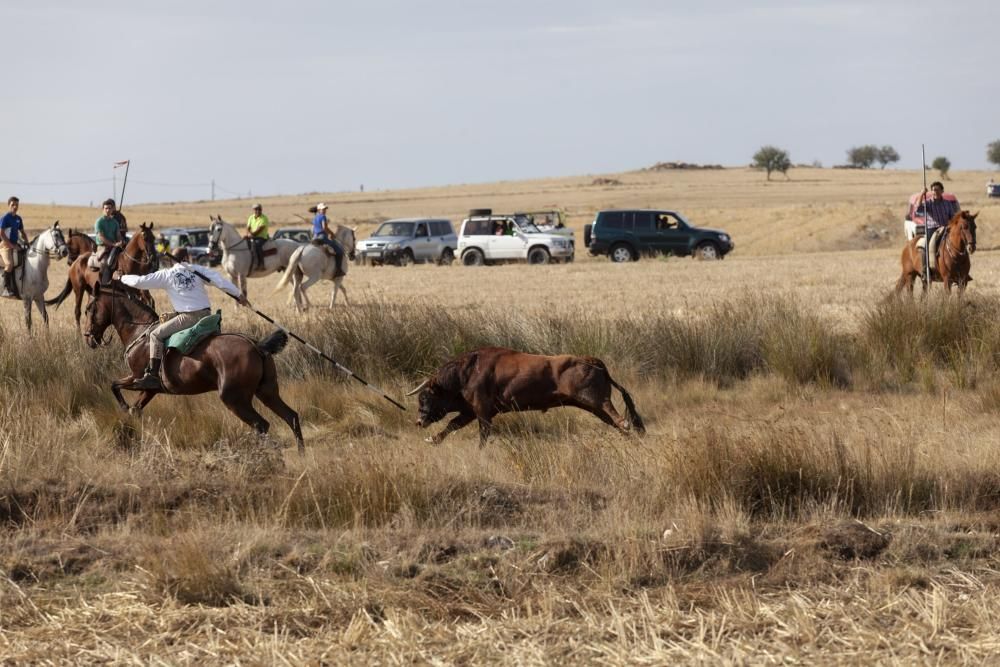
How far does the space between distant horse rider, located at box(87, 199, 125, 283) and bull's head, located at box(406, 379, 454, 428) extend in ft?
29.5

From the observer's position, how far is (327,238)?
90.9 feet

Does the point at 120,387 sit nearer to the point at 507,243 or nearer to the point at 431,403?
the point at 431,403

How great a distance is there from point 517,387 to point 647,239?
3198 cm

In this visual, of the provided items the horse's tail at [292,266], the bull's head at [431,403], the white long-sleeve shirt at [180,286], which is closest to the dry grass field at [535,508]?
the bull's head at [431,403]

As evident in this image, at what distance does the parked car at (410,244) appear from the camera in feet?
146

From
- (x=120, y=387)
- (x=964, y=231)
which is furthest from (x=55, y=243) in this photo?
(x=964, y=231)

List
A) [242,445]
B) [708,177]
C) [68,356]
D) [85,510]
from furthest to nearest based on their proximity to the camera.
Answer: [708,177] < [68,356] < [242,445] < [85,510]

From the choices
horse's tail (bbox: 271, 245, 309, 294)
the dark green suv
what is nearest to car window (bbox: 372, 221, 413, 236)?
the dark green suv

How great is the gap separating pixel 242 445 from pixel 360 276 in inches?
1050

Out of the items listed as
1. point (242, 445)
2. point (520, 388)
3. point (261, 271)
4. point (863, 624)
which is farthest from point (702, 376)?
point (261, 271)

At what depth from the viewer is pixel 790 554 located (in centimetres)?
807

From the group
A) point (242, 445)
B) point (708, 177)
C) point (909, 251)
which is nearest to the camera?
point (242, 445)

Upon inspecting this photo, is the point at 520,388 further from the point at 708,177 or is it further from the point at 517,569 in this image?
the point at 708,177

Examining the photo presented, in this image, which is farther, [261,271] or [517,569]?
[261,271]
